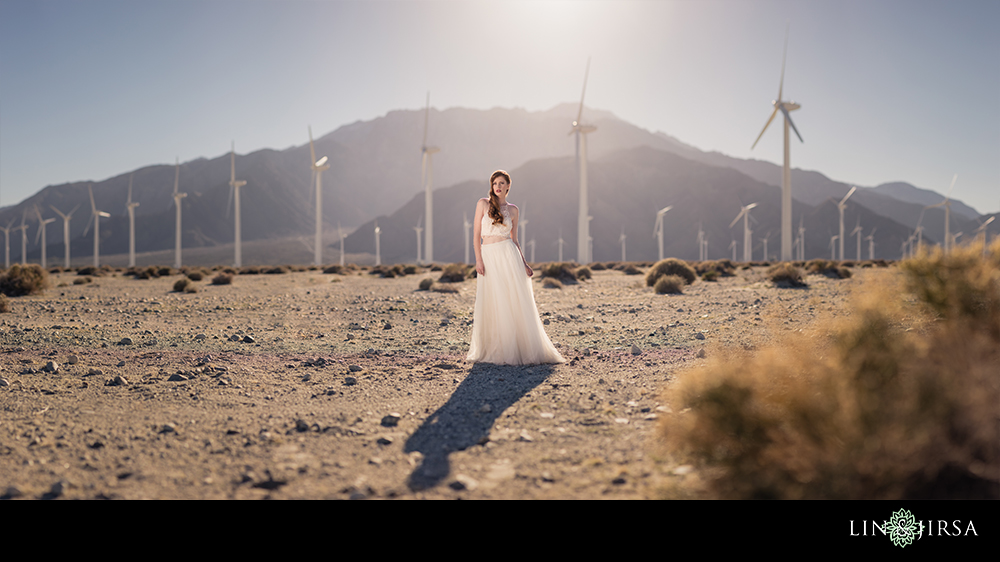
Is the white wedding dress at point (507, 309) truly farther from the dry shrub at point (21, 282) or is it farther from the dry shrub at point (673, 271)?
the dry shrub at point (21, 282)

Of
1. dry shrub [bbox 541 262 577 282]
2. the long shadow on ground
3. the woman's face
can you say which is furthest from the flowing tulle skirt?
dry shrub [bbox 541 262 577 282]

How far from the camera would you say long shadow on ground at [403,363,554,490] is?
3970 millimetres

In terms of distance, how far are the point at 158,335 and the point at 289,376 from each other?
5.54 m

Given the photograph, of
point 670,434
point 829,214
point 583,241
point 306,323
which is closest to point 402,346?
point 306,323

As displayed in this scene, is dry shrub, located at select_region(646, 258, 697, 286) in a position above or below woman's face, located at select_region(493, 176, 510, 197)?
below

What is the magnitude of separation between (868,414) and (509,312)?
563 cm

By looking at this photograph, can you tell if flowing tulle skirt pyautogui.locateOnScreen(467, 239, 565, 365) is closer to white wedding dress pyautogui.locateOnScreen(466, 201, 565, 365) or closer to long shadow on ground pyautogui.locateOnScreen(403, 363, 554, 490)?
white wedding dress pyautogui.locateOnScreen(466, 201, 565, 365)

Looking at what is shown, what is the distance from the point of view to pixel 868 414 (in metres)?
2.43

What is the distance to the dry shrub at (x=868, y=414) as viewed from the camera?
241cm

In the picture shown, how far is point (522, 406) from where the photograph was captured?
5.55 meters

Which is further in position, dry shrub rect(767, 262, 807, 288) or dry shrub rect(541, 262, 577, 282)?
dry shrub rect(541, 262, 577, 282)
